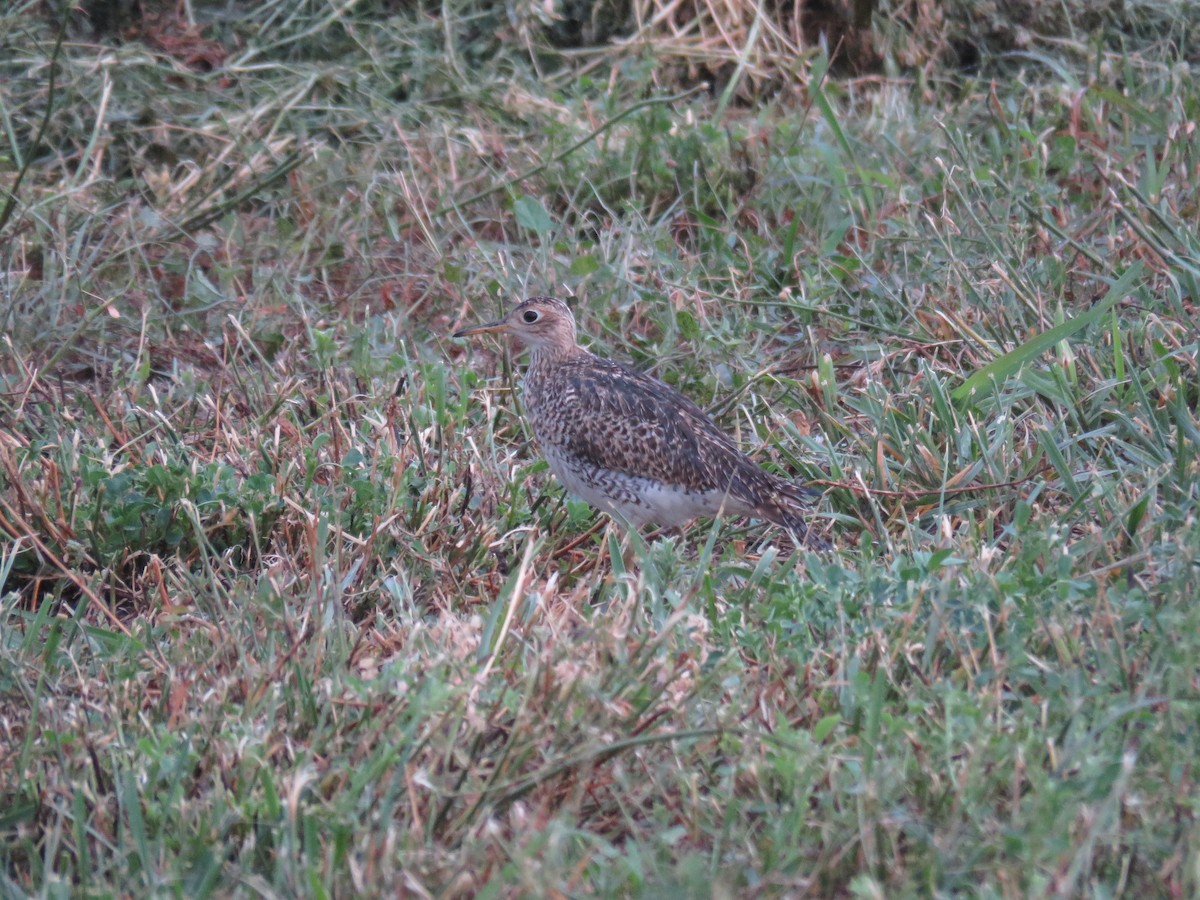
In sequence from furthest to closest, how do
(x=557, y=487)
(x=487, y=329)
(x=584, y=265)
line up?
(x=584, y=265) → (x=487, y=329) → (x=557, y=487)

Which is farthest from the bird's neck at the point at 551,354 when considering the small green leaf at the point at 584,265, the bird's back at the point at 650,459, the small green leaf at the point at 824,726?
the small green leaf at the point at 824,726

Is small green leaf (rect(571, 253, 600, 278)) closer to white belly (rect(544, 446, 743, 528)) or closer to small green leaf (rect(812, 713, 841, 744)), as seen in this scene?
white belly (rect(544, 446, 743, 528))

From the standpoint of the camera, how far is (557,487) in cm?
582

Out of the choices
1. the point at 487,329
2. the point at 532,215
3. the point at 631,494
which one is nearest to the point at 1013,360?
the point at 631,494

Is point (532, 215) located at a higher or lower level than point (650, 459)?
higher

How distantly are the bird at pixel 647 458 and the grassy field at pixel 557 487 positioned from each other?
0.18 m

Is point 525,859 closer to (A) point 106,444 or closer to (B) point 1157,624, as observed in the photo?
(B) point 1157,624

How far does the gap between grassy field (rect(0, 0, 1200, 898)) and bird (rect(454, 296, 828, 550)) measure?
0.59 feet

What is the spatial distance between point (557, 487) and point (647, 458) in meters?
0.54

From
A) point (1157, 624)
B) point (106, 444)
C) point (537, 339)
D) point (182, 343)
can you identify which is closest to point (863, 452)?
point (537, 339)

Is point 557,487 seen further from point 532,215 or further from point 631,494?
point 532,215

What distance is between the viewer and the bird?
5238 mm

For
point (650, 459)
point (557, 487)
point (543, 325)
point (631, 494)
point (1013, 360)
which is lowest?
point (557, 487)

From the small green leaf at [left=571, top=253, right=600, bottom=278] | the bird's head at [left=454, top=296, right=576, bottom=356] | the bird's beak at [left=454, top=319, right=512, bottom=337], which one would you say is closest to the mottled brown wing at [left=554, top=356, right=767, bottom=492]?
the bird's head at [left=454, top=296, right=576, bottom=356]
